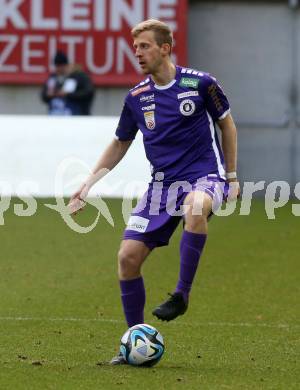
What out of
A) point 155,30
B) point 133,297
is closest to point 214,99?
point 155,30

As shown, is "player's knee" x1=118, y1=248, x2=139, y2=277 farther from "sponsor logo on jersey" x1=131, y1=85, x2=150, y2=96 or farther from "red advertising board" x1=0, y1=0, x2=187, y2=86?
"red advertising board" x1=0, y1=0, x2=187, y2=86

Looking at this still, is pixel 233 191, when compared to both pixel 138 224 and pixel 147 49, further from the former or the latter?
pixel 147 49

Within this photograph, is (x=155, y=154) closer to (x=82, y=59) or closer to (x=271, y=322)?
(x=271, y=322)

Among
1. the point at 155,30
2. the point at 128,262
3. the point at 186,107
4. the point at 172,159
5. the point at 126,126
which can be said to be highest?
the point at 155,30

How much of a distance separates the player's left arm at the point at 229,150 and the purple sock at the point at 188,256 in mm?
464

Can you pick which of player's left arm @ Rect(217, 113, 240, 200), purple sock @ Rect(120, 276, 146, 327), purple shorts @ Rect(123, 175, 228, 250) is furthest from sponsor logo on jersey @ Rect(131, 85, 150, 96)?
purple sock @ Rect(120, 276, 146, 327)

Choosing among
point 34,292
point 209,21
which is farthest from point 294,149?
point 34,292

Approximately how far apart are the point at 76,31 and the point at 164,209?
16.3 meters

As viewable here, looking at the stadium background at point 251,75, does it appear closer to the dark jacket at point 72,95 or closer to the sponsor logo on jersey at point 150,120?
the dark jacket at point 72,95

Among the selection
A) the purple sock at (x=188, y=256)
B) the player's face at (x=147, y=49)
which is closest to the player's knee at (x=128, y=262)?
the purple sock at (x=188, y=256)

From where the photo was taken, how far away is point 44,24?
2366 centimetres

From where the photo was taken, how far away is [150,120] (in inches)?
314

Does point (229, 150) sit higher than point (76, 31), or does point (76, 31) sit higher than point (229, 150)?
point (229, 150)

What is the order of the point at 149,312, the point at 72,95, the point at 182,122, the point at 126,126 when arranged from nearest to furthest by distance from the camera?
1. the point at 182,122
2. the point at 126,126
3. the point at 149,312
4. the point at 72,95
